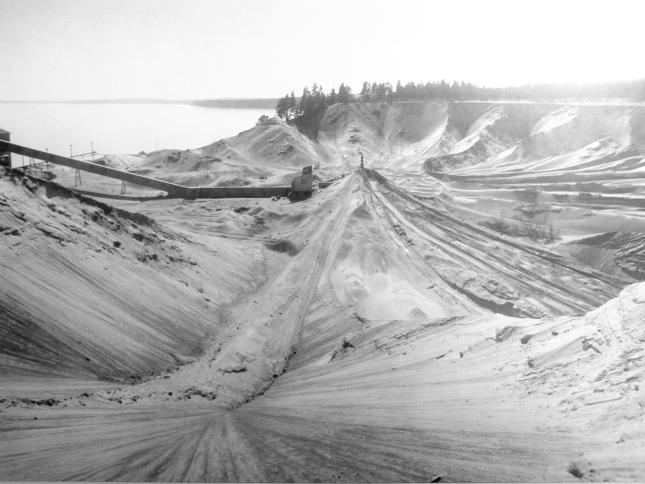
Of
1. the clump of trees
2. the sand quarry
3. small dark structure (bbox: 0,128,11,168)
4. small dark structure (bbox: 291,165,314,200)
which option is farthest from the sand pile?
the clump of trees

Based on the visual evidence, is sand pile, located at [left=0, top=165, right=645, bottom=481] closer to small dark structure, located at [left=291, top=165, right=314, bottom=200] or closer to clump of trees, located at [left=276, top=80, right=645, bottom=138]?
small dark structure, located at [left=291, top=165, right=314, bottom=200]

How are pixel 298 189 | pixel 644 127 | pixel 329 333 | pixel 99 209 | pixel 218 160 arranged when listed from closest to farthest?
pixel 329 333
pixel 99 209
pixel 298 189
pixel 644 127
pixel 218 160

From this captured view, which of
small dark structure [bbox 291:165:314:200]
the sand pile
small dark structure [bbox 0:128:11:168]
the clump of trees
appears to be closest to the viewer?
the sand pile

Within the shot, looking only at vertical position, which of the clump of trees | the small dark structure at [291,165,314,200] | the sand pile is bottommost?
the sand pile

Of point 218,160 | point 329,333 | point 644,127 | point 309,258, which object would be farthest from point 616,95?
point 329,333

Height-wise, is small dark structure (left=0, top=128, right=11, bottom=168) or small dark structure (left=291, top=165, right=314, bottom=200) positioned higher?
small dark structure (left=0, top=128, right=11, bottom=168)

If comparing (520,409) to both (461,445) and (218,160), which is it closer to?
(461,445)

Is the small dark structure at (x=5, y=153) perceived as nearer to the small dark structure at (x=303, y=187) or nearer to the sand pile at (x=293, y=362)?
the sand pile at (x=293, y=362)

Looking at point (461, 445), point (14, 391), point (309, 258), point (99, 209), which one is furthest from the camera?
point (309, 258)
